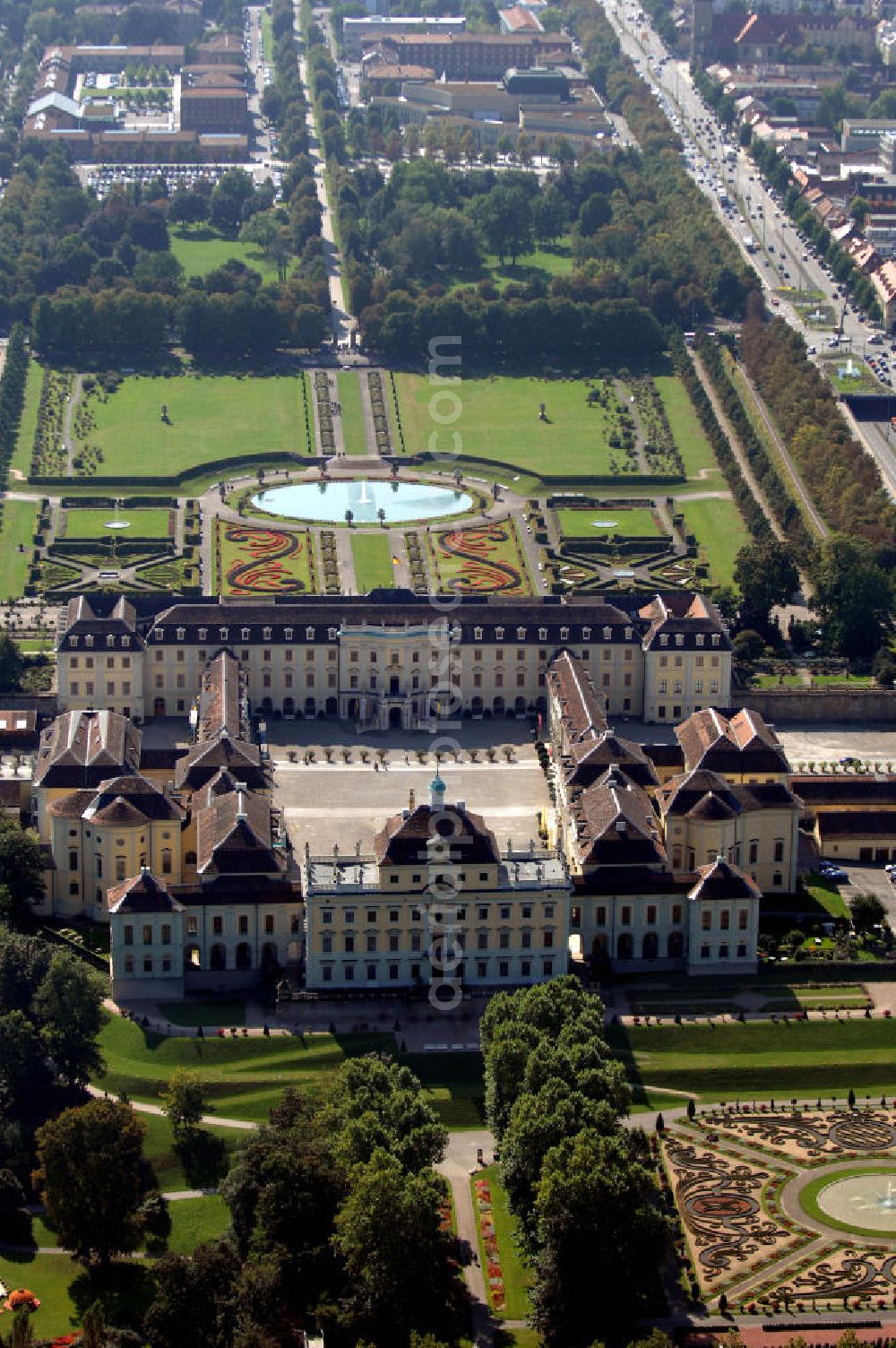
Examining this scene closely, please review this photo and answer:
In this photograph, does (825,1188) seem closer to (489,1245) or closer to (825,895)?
(489,1245)

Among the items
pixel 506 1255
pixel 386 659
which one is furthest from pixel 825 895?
pixel 506 1255

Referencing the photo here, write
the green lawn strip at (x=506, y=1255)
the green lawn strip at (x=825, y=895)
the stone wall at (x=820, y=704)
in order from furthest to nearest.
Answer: the stone wall at (x=820, y=704)
the green lawn strip at (x=825, y=895)
the green lawn strip at (x=506, y=1255)

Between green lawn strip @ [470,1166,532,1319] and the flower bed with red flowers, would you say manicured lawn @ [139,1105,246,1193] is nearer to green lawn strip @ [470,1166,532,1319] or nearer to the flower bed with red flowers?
the flower bed with red flowers

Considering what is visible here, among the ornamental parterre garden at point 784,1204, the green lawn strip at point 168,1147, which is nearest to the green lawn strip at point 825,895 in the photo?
the ornamental parterre garden at point 784,1204

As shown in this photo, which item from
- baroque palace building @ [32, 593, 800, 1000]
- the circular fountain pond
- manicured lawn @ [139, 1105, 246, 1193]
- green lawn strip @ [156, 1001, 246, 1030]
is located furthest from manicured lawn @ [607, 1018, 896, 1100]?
manicured lawn @ [139, 1105, 246, 1193]

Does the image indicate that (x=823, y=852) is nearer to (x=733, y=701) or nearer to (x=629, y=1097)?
(x=733, y=701)

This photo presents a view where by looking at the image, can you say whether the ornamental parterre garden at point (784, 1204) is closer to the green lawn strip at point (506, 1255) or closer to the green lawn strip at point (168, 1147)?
the green lawn strip at point (506, 1255)
